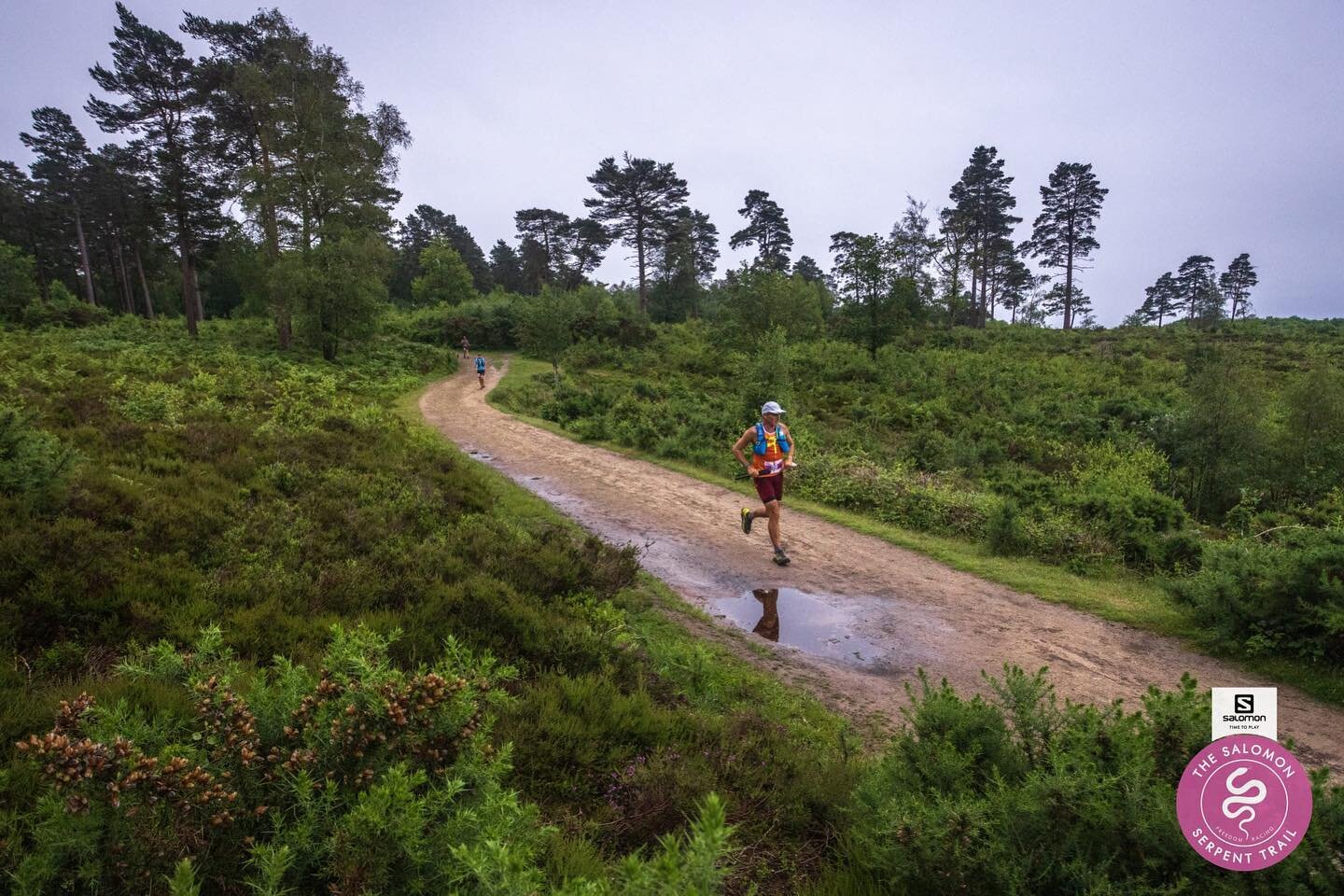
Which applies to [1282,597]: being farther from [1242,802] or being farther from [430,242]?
[430,242]

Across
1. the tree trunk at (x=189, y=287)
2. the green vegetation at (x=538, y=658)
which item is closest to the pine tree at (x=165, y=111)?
the tree trunk at (x=189, y=287)

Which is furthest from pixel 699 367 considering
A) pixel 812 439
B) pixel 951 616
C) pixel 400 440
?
pixel 951 616

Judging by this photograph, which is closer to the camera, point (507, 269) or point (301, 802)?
point (301, 802)

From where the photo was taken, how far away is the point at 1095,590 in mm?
7730

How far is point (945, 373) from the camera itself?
101 ft

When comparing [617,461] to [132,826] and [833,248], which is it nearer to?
[132,826]

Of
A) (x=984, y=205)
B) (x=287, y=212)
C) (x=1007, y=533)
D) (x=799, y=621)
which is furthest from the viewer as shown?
(x=984, y=205)

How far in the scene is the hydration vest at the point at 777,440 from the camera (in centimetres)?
840

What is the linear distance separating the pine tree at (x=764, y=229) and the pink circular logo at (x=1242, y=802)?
6598cm

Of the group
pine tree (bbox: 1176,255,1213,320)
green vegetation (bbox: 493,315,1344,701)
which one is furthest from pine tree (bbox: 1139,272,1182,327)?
green vegetation (bbox: 493,315,1344,701)

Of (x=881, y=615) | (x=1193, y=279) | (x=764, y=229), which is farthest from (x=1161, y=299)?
(x=881, y=615)

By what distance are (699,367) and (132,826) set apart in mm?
33899

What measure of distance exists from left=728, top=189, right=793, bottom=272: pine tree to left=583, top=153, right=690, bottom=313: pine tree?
10.1 m

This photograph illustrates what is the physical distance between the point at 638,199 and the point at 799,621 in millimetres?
56039
